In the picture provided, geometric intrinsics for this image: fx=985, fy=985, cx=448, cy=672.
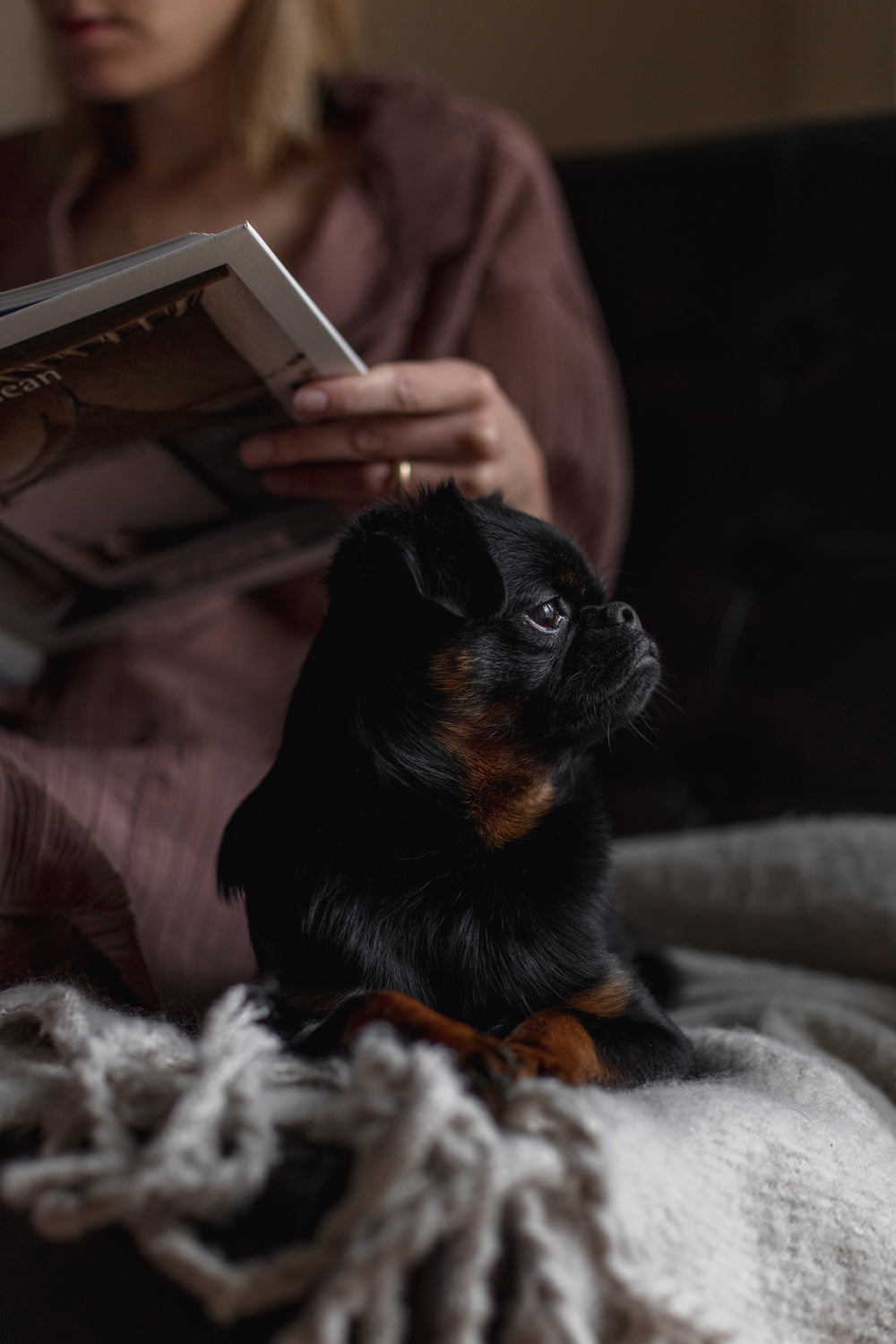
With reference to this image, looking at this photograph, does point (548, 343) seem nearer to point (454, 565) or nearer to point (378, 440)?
point (378, 440)

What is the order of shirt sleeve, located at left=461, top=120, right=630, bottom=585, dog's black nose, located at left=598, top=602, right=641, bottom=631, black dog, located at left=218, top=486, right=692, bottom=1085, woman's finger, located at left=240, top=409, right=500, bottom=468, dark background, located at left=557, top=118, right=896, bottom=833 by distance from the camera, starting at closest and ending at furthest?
1. black dog, located at left=218, top=486, right=692, bottom=1085
2. dog's black nose, located at left=598, top=602, right=641, bottom=631
3. woman's finger, located at left=240, top=409, right=500, bottom=468
4. shirt sleeve, located at left=461, top=120, right=630, bottom=585
5. dark background, located at left=557, top=118, right=896, bottom=833

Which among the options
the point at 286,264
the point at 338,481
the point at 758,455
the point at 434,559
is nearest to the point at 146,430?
the point at 338,481

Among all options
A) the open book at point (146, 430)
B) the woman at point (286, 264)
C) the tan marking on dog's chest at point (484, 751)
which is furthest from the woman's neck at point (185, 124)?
the tan marking on dog's chest at point (484, 751)

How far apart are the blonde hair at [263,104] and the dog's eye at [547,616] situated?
0.94m

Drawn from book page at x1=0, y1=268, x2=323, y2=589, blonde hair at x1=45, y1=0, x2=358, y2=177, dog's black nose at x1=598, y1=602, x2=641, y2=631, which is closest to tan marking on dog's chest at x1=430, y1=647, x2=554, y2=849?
dog's black nose at x1=598, y1=602, x2=641, y2=631

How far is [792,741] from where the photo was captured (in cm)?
149

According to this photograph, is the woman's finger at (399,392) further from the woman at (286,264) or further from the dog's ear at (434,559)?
the dog's ear at (434,559)

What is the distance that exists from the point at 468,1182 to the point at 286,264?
120cm

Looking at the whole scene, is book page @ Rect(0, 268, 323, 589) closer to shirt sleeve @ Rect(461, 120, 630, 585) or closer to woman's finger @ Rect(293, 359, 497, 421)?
woman's finger @ Rect(293, 359, 497, 421)

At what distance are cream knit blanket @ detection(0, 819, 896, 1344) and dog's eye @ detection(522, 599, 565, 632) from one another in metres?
0.35

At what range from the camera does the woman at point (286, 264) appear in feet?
3.33

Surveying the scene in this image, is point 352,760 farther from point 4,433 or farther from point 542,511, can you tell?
point 542,511

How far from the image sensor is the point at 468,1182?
1.43ft

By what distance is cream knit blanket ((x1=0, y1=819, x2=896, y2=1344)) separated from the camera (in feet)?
1.41
